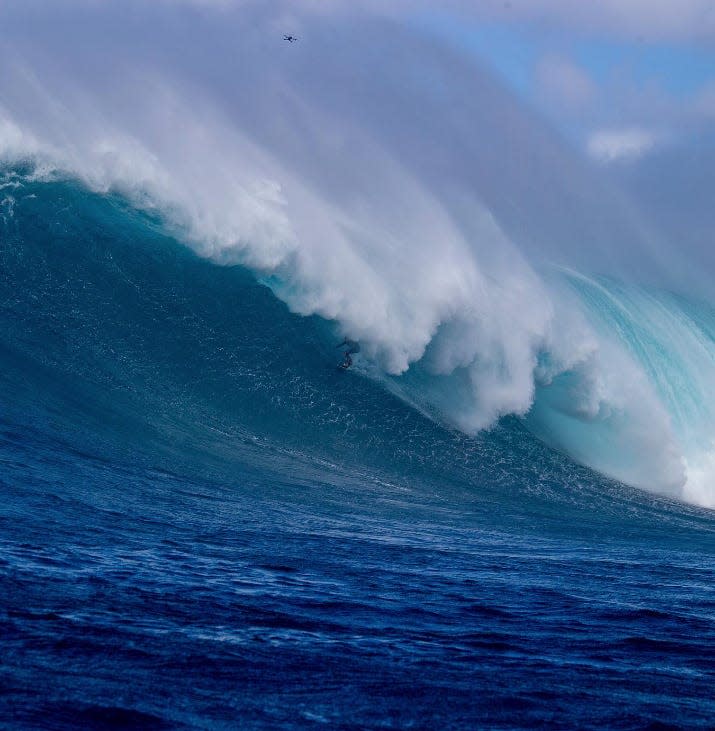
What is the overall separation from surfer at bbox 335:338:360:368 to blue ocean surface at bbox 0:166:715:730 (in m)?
0.15

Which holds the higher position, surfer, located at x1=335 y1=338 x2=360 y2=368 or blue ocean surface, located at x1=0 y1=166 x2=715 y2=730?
surfer, located at x1=335 y1=338 x2=360 y2=368

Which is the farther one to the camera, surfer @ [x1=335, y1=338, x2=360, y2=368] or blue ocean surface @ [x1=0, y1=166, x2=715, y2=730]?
surfer @ [x1=335, y1=338, x2=360, y2=368]

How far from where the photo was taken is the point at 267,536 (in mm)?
8727

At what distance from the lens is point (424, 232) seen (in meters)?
20.0

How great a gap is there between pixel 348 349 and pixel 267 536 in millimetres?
8139

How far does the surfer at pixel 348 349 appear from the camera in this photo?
53.2 feet

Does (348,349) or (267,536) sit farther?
(348,349)

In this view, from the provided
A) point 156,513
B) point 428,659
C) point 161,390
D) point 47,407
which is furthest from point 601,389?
point 428,659

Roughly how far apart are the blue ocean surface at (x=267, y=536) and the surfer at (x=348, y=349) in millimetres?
153

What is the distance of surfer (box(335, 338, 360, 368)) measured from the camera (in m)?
16.2

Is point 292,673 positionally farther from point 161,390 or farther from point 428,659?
point 161,390

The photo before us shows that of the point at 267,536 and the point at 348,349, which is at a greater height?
the point at 348,349

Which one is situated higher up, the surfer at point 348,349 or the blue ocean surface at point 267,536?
the surfer at point 348,349

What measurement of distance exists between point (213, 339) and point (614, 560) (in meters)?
7.61
